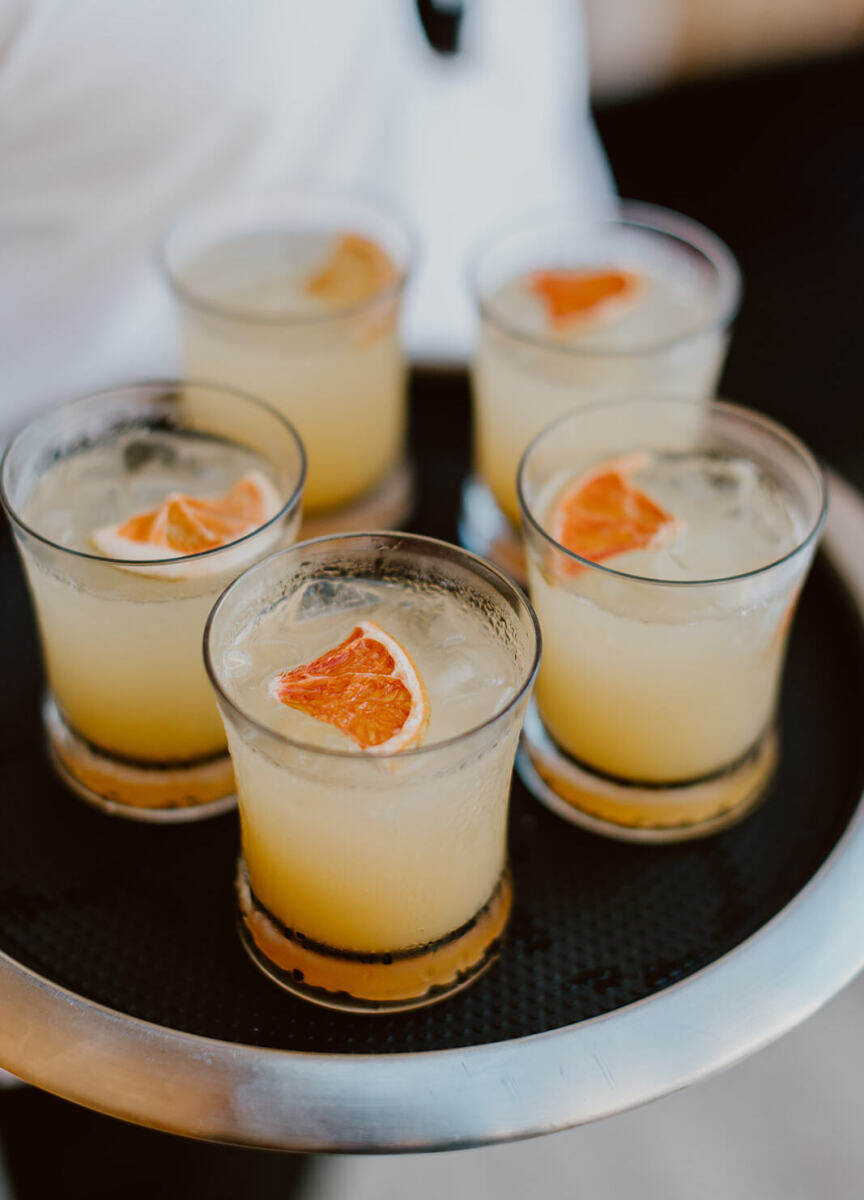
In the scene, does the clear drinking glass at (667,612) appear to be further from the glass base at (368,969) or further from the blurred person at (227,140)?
the blurred person at (227,140)

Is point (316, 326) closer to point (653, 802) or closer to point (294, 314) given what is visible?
point (294, 314)

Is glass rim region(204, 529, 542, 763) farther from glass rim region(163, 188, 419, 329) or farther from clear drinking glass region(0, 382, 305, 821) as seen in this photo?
glass rim region(163, 188, 419, 329)

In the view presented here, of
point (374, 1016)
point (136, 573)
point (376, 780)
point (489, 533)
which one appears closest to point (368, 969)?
point (374, 1016)

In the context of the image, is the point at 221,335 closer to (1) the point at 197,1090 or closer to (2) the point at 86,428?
(2) the point at 86,428

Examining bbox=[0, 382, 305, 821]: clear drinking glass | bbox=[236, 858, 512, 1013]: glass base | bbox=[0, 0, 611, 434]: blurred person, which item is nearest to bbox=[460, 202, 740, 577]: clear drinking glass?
bbox=[0, 0, 611, 434]: blurred person

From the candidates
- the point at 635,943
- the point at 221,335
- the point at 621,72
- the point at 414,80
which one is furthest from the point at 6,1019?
the point at 621,72

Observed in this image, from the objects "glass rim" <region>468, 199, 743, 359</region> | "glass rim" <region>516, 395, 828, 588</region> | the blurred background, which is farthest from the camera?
A: the blurred background
